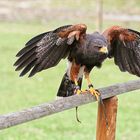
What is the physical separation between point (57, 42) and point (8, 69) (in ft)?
30.8

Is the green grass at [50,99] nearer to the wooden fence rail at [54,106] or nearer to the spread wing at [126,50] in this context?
the spread wing at [126,50]

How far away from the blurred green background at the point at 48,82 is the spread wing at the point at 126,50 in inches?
89.5

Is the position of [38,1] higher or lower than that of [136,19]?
higher

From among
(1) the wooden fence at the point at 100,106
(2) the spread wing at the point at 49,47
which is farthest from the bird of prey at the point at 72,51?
(1) the wooden fence at the point at 100,106

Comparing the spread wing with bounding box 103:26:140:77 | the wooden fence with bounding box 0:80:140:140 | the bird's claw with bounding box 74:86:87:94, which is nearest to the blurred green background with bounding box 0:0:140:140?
the spread wing with bounding box 103:26:140:77

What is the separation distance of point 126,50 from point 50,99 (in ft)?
17.1

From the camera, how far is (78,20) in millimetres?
25734

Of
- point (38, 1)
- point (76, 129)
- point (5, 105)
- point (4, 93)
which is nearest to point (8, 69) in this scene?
point (4, 93)

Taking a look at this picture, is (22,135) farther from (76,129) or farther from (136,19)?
(136,19)

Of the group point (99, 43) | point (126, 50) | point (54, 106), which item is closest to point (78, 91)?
point (99, 43)

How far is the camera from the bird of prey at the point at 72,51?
5199mm

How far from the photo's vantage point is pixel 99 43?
5.25 meters

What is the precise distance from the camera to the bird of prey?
17.1 feet

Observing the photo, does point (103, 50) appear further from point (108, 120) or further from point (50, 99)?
point (50, 99)
